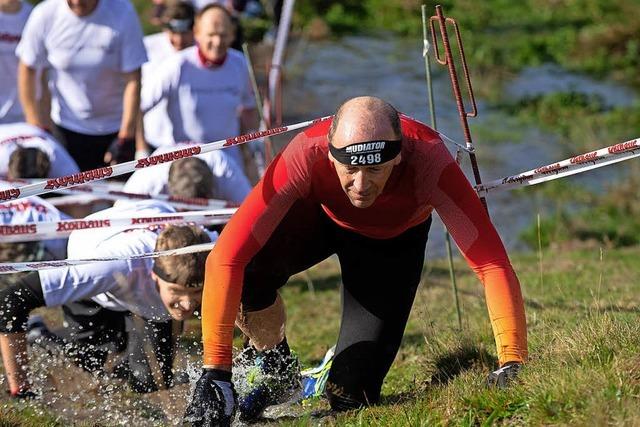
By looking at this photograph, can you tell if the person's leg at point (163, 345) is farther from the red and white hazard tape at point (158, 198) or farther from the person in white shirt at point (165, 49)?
the person in white shirt at point (165, 49)

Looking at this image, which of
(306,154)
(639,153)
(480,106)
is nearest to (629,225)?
(480,106)

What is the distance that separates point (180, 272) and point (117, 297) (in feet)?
2.14

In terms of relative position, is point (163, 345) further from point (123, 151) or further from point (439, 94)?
point (439, 94)

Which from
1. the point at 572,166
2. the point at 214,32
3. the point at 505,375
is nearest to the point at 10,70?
the point at 214,32

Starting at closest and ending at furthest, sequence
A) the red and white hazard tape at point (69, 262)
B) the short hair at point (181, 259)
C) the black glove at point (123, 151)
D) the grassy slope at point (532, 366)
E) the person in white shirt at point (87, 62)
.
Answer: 1. the grassy slope at point (532, 366)
2. the red and white hazard tape at point (69, 262)
3. the short hair at point (181, 259)
4. the black glove at point (123, 151)
5. the person in white shirt at point (87, 62)

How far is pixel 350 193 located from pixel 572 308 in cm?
260

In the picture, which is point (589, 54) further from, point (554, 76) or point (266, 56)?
point (266, 56)

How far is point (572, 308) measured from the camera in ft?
21.7

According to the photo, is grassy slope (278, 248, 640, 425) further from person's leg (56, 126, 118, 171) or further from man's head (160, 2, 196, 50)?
man's head (160, 2, 196, 50)

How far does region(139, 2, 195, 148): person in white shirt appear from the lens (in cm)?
909

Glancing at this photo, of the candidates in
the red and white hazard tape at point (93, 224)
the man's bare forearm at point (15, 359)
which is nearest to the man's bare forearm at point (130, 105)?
the red and white hazard tape at point (93, 224)

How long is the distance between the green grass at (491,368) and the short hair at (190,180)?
1.12 m

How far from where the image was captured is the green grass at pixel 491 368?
4125 millimetres

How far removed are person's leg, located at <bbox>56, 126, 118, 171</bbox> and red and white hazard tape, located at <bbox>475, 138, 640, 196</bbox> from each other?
13.8ft
